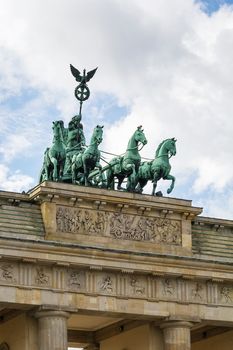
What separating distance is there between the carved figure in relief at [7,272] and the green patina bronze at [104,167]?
4.38 metres

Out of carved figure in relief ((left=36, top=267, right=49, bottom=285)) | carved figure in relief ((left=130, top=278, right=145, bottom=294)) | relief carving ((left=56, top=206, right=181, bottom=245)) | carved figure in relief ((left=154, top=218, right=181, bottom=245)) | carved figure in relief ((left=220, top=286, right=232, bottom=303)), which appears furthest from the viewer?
carved figure in relief ((left=220, top=286, right=232, bottom=303))

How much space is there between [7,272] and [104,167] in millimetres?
6920

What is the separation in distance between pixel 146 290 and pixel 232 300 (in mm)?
3775

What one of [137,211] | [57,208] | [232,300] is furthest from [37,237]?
[232,300]

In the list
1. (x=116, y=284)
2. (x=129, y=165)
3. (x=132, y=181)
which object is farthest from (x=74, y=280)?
(x=129, y=165)

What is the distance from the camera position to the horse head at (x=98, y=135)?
4369cm

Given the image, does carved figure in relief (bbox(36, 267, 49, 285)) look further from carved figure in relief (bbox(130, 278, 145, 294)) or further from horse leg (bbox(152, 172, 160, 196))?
horse leg (bbox(152, 172, 160, 196))

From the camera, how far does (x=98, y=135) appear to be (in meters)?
43.8

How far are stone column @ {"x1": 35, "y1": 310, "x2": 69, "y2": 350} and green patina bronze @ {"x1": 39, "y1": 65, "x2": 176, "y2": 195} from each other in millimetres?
5235

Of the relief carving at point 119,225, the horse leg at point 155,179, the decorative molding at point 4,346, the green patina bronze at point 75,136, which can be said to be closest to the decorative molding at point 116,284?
the relief carving at point 119,225

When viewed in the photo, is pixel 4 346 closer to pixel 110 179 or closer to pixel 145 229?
pixel 145 229

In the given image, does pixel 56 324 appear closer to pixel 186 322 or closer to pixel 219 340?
pixel 186 322

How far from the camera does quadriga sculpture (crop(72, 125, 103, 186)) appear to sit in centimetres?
4322

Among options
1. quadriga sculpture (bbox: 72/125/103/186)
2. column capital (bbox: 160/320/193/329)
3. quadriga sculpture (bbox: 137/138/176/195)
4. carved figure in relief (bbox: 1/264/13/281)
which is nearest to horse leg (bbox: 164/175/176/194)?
quadriga sculpture (bbox: 137/138/176/195)
